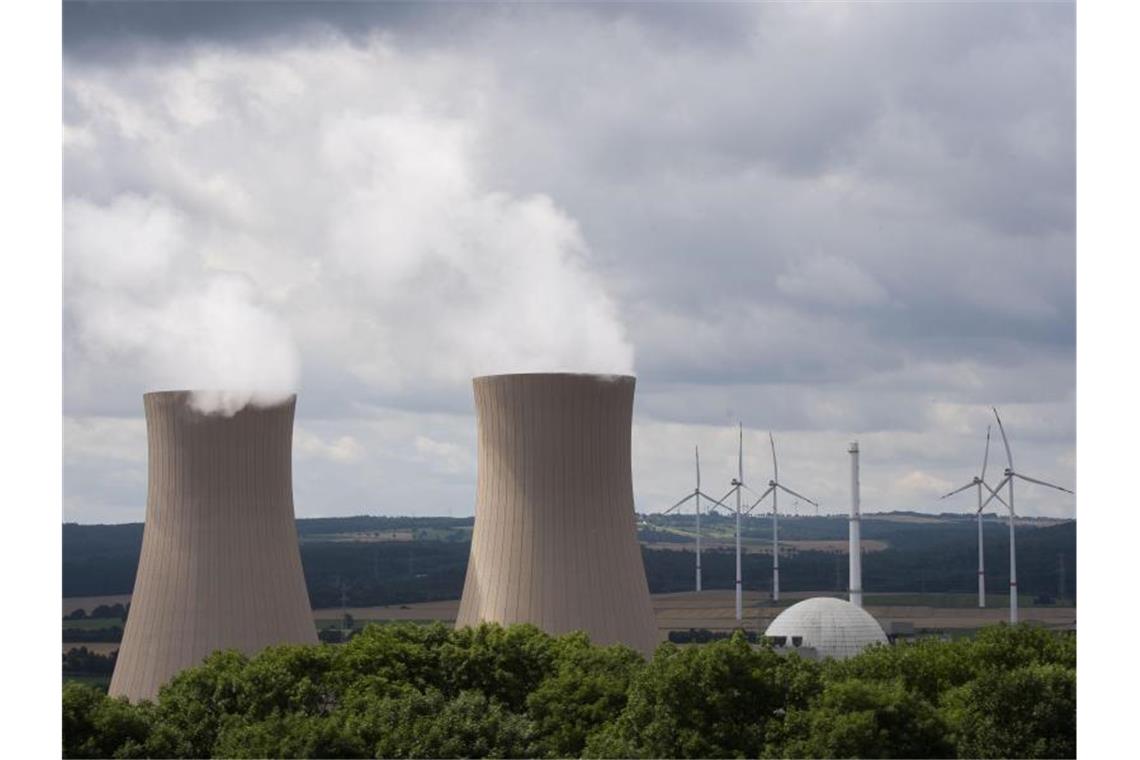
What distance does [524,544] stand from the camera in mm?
31078

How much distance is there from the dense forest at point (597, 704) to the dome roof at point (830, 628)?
85.5 feet

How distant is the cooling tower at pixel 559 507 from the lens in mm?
30422

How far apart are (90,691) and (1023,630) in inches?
529

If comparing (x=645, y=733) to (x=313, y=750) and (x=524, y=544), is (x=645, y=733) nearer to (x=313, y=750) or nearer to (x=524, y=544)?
(x=313, y=750)

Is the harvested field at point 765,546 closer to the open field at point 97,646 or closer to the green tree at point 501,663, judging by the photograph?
the open field at point 97,646

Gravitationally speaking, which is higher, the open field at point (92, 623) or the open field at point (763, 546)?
the open field at point (92, 623)

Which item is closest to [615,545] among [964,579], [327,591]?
[327,591]

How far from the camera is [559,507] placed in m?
30.7

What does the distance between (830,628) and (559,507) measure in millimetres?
27204

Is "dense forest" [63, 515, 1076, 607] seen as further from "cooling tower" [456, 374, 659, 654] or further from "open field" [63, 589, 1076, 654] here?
"cooling tower" [456, 374, 659, 654]

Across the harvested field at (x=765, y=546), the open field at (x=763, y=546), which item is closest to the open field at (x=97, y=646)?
the harvested field at (x=765, y=546)

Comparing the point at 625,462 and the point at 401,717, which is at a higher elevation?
the point at 625,462

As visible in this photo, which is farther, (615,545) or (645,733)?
(615,545)

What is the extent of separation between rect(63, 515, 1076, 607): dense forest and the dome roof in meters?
27.0
